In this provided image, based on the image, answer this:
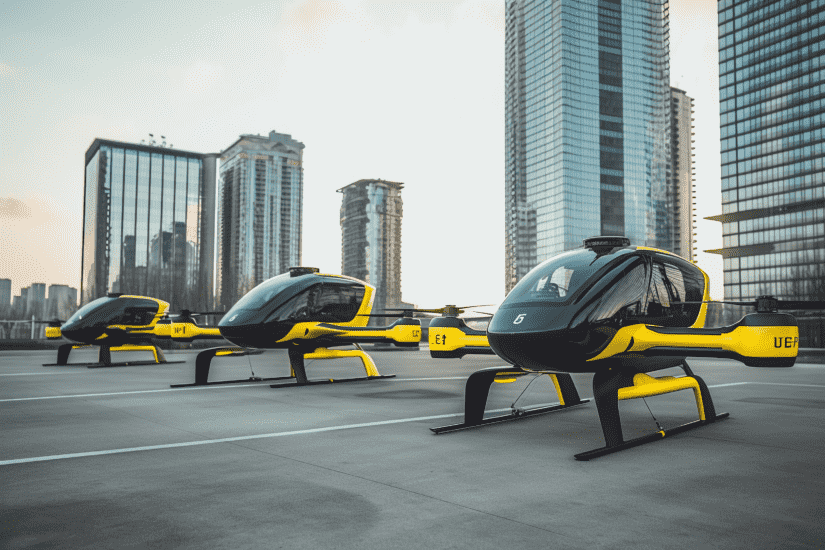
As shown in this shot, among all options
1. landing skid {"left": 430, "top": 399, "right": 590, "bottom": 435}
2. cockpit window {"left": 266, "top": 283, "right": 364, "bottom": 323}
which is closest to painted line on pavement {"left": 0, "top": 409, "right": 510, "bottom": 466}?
landing skid {"left": 430, "top": 399, "right": 590, "bottom": 435}

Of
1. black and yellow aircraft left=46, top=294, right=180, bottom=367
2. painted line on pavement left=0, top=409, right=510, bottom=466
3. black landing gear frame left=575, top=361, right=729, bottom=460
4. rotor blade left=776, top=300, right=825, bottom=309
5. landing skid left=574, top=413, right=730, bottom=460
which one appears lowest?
painted line on pavement left=0, top=409, right=510, bottom=466

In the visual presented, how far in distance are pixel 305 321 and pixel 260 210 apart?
11891cm

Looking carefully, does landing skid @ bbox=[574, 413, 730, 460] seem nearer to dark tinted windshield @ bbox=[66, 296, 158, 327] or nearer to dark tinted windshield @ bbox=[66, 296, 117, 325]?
dark tinted windshield @ bbox=[66, 296, 158, 327]

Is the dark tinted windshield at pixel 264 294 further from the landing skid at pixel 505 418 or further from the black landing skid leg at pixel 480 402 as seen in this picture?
the landing skid at pixel 505 418

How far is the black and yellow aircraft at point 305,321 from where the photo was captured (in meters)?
10.6

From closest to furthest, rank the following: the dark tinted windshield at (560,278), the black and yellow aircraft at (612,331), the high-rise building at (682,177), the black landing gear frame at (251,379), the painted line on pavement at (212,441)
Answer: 1. the painted line on pavement at (212,441)
2. the black and yellow aircraft at (612,331)
3. the dark tinted windshield at (560,278)
4. the black landing gear frame at (251,379)
5. the high-rise building at (682,177)

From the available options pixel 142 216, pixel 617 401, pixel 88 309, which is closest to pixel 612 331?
pixel 617 401

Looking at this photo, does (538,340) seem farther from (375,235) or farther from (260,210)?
(375,235)

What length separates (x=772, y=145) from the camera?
120188 mm

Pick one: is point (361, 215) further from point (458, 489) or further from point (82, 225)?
point (458, 489)

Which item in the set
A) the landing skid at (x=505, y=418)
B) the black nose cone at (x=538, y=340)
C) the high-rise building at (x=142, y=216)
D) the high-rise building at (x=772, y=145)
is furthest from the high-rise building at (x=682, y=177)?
the black nose cone at (x=538, y=340)

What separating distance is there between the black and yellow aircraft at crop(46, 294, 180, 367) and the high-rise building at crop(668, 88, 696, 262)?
14941 cm

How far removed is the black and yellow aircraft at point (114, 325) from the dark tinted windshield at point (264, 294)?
4679 millimetres

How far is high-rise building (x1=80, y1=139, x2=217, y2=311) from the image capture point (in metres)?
123
